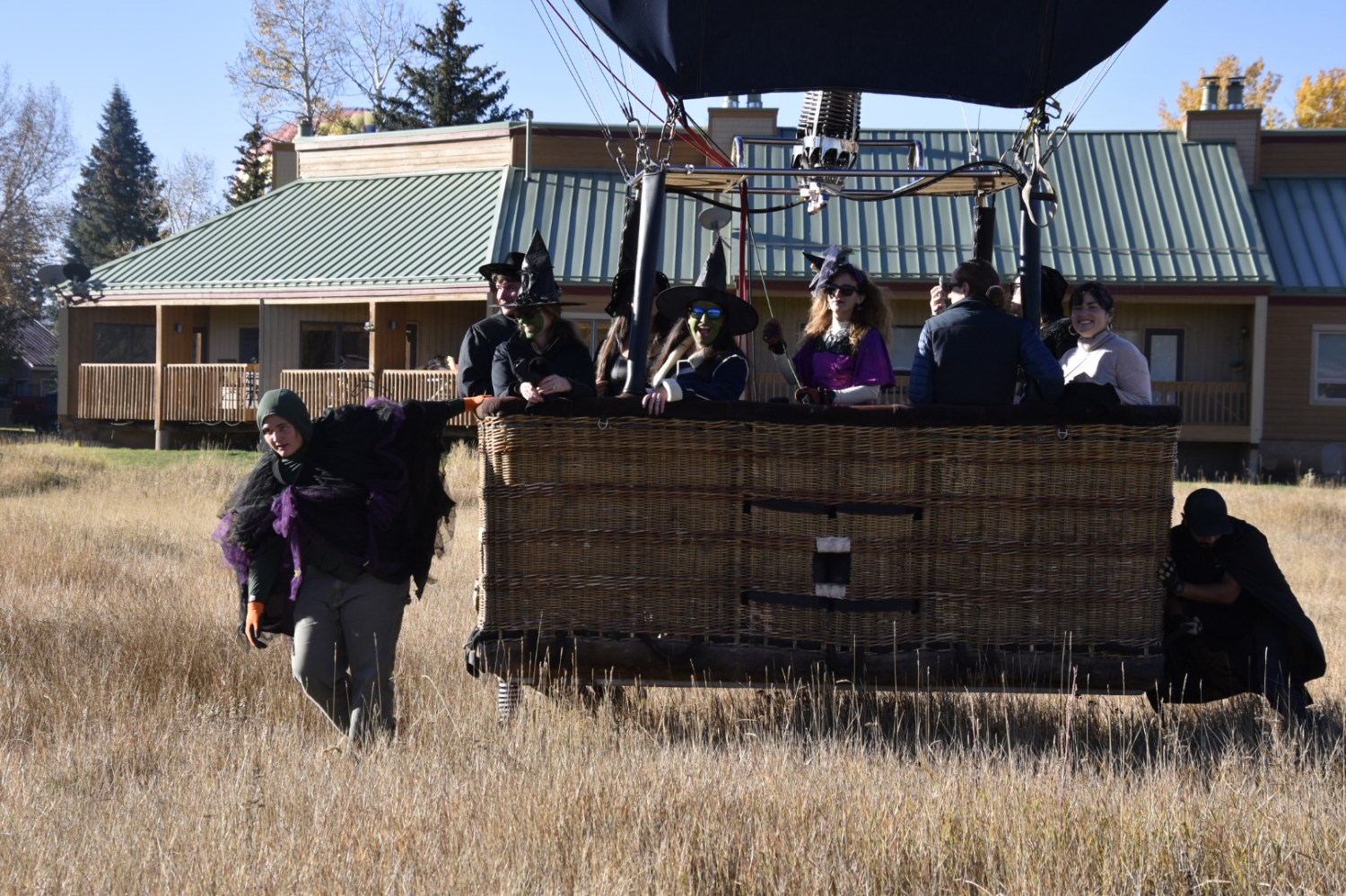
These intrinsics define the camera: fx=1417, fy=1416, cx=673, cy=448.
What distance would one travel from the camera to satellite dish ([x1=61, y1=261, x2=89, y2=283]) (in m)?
30.0

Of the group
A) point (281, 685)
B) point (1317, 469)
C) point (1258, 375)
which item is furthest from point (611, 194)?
point (281, 685)

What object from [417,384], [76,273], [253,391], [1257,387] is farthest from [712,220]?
[76,273]

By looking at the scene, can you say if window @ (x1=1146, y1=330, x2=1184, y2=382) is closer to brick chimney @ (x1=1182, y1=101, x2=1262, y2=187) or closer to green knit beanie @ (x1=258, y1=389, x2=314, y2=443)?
brick chimney @ (x1=1182, y1=101, x2=1262, y2=187)

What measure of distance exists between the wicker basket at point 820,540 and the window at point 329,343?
25.5 metres

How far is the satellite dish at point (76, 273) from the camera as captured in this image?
30.0m

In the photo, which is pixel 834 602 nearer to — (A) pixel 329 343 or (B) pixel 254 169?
(A) pixel 329 343

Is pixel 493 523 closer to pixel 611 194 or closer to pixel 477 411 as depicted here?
pixel 477 411

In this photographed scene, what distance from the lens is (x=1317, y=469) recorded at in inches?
1080

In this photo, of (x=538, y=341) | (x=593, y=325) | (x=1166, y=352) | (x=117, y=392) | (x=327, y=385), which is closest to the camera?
(x=538, y=341)

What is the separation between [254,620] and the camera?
20.1 ft

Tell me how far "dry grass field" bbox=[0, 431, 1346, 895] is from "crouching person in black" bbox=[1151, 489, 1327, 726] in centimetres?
25

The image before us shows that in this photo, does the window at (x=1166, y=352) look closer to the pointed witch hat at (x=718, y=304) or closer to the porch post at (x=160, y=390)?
the porch post at (x=160, y=390)

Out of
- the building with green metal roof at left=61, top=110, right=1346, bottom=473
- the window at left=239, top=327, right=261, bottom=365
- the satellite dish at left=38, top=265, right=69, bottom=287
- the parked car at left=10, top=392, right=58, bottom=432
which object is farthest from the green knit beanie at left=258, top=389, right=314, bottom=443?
the parked car at left=10, top=392, right=58, bottom=432

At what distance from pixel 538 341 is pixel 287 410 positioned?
4.47 ft
